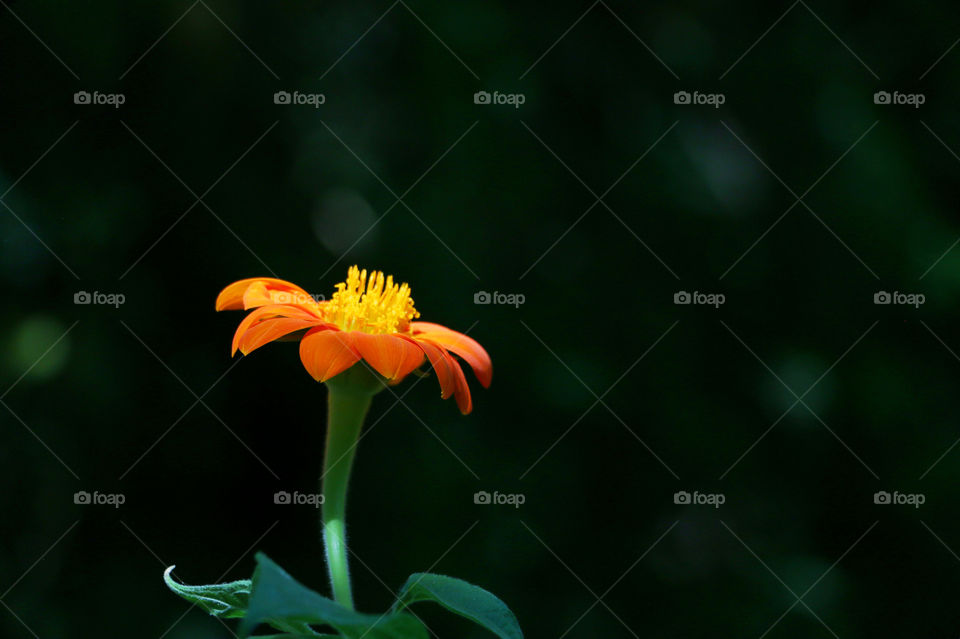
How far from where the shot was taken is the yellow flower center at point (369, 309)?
61.2 inches

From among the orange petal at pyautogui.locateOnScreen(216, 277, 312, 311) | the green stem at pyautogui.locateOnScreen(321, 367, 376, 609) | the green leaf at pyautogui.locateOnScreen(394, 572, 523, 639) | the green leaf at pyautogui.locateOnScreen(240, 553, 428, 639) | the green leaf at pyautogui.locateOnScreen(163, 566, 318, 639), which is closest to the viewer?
the green leaf at pyautogui.locateOnScreen(240, 553, 428, 639)

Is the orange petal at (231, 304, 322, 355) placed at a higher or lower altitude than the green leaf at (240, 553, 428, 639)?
higher

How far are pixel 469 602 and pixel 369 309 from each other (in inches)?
23.8

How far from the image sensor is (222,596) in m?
1.22
